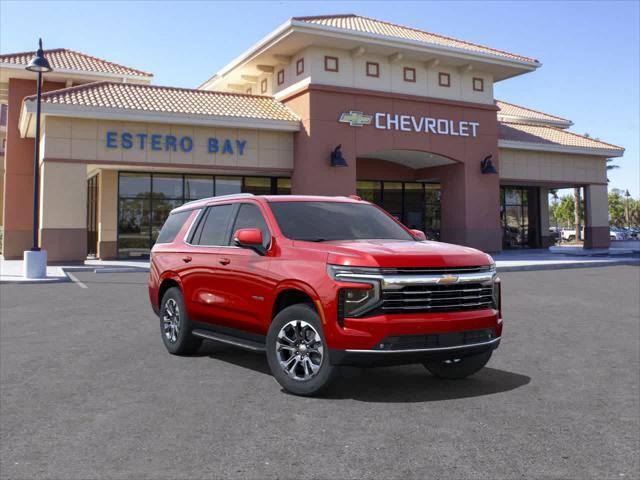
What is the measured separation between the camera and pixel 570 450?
4.28 meters

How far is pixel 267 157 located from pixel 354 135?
4098 millimetres

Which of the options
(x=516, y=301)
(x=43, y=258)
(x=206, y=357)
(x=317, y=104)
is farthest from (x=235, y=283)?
(x=317, y=104)

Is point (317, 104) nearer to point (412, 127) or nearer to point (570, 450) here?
point (412, 127)

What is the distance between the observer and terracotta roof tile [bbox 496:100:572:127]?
41.1 metres

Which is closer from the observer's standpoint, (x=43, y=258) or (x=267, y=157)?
(x=43, y=258)

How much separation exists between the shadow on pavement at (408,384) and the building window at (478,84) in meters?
25.9

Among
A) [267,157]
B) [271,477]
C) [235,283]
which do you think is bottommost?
[271,477]

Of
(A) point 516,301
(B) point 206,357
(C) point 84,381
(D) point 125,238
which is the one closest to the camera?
(C) point 84,381

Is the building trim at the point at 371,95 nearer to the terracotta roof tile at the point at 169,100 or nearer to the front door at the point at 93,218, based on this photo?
the terracotta roof tile at the point at 169,100

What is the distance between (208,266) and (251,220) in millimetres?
782

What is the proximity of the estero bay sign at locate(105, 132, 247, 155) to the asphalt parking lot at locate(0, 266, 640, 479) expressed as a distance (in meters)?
16.8

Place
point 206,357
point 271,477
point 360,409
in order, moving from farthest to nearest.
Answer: point 206,357 → point 360,409 → point 271,477

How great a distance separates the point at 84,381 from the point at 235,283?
1865 millimetres

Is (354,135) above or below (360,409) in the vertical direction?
above
